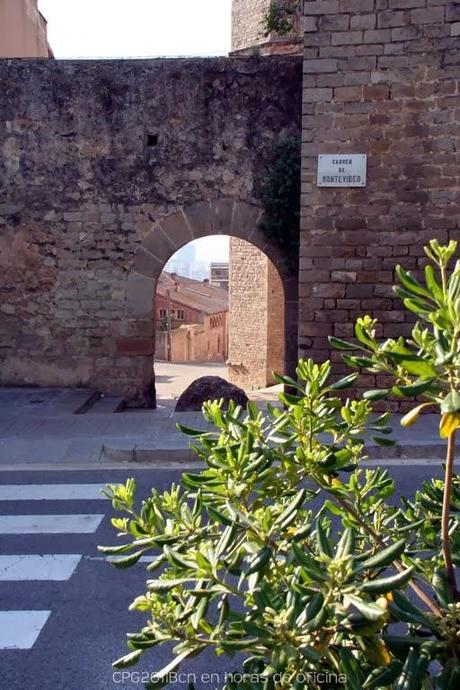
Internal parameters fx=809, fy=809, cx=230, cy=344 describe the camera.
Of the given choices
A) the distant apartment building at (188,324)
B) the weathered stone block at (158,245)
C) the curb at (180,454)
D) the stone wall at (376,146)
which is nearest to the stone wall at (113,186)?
the weathered stone block at (158,245)

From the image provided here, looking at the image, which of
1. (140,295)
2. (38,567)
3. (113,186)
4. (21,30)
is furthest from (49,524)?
(21,30)

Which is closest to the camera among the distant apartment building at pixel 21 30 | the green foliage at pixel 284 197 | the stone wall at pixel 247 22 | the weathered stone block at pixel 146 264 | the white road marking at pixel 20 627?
the white road marking at pixel 20 627

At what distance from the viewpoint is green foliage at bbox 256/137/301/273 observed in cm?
928

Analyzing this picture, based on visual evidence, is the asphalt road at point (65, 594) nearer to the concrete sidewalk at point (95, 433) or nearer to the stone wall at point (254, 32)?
the concrete sidewalk at point (95, 433)

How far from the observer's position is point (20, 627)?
12.8 ft

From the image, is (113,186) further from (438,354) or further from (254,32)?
(254,32)

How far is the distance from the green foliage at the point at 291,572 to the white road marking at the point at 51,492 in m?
4.28

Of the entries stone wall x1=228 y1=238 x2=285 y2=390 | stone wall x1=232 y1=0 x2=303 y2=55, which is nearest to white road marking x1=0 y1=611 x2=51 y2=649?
stone wall x1=228 y1=238 x2=285 y2=390

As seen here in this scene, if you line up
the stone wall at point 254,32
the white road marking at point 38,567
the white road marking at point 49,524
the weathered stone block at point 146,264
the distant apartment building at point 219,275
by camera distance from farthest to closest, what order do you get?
the distant apartment building at point 219,275 → the stone wall at point 254,32 → the weathered stone block at point 146,264 → the white road marking at point 49,524 → the white road marking at point 38,567

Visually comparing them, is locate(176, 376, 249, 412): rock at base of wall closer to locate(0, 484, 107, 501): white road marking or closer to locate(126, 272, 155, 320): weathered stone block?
locate(126, 272, 155, 320): weathered stone block

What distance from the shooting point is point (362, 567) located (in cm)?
149

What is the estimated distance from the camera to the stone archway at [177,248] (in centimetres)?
969

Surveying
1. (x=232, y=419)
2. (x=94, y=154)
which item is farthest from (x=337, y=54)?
(x=232, y=419)

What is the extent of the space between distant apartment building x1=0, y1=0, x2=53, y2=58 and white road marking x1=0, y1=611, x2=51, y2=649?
14.1 metres
